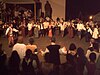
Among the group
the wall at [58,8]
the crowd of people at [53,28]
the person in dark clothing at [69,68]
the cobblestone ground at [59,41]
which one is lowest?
the person in dark clothing at [69,68]

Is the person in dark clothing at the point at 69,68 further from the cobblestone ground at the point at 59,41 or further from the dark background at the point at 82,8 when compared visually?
the dark background at the point at 82,8

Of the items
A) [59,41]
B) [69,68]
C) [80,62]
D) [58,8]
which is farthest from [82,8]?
[69,68]

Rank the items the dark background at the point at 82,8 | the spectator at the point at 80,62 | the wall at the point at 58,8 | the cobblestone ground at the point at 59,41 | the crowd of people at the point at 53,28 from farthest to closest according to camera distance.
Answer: the dark background at the point at 82,8 < the wall at the point at 58,8 < the crowd of people at the point at 53,28 < the cobblestone ground at the point at 59,41 < the spectator at the point at 80,62

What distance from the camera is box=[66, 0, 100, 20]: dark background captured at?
1075 inches

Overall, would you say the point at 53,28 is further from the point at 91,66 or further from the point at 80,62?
the point at 91,66

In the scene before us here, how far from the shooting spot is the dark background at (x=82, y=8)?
1075 inches

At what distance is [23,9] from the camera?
1065 inches

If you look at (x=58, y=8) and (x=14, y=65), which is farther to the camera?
(x=58, y=8)

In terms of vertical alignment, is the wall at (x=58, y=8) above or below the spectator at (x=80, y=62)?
above

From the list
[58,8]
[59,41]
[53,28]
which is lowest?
[59,41]

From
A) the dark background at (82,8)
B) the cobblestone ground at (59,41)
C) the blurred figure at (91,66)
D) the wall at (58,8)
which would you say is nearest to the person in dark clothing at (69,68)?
the blurred figure at (91,66)

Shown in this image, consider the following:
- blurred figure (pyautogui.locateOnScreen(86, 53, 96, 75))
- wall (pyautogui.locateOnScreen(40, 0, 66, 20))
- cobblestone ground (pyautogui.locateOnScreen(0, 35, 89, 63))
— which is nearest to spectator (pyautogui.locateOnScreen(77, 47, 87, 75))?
blurred figure (pyautogui.locateOnScreen(86, 53, 96, 75))

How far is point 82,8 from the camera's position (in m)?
27.9

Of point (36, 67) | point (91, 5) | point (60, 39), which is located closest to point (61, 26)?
point (60, 39)
